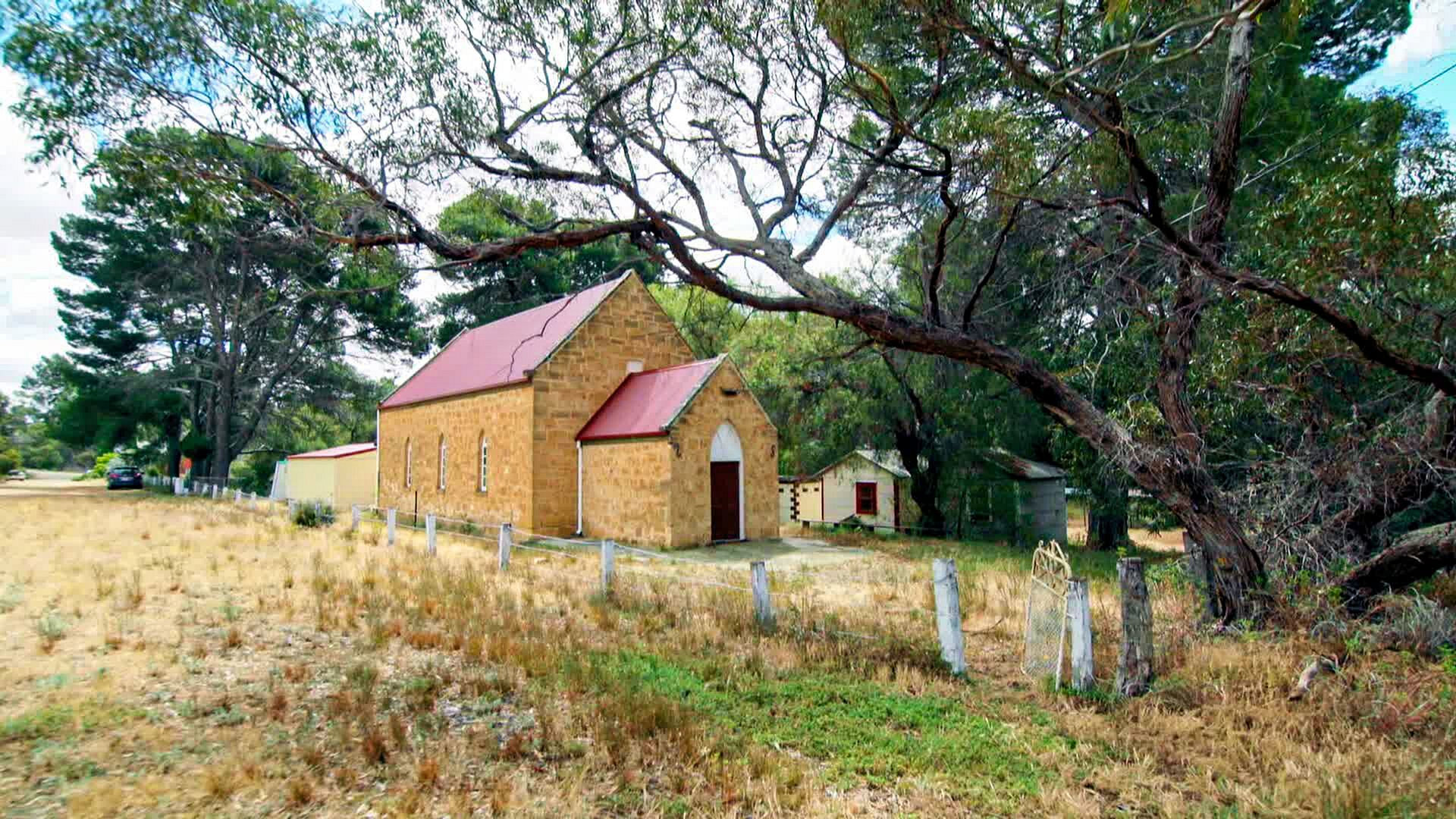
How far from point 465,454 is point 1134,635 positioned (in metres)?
21.6

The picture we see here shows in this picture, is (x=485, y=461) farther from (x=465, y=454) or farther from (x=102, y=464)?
(x=102, y=464)

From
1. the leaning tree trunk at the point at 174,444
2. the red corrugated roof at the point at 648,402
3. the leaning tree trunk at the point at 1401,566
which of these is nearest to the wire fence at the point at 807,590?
the red corrugated roof at the point at 648,402

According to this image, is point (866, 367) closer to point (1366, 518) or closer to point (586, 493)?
point (586, 493)

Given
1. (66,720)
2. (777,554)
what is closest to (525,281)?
(777,554)

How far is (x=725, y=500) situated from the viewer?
20719mm

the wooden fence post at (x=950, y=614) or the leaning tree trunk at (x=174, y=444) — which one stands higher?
the leaning tree trunk at (x=174, y=444)

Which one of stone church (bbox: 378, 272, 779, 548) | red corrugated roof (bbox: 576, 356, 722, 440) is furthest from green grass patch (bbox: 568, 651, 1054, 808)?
red corrugated roof (bbox: 576, 356, 722, 440)

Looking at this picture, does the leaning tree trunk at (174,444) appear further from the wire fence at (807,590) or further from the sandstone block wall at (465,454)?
the wire fence at (807,590)

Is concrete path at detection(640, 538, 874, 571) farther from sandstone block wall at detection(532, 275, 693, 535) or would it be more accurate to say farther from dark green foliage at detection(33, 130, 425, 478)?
dark green foliage at detection(33, 130, 425, 478)

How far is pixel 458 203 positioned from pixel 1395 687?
41.2ft

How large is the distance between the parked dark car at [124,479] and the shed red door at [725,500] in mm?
41649

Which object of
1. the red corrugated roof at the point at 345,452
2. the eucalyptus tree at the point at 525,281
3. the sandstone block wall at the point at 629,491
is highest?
the eucalyptus tree at the point at 525,281

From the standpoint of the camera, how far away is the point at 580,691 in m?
6.85

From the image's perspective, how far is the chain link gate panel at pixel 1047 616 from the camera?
719 centimetres
